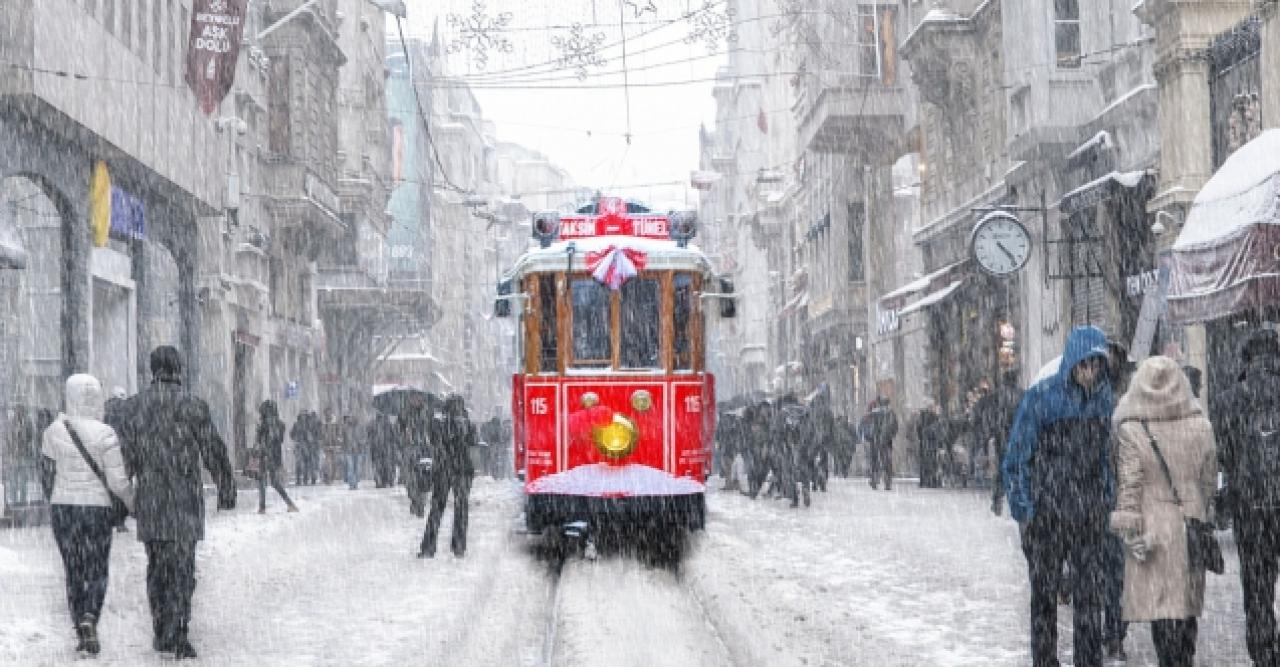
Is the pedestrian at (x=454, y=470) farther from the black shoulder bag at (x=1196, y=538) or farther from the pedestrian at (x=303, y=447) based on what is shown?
the pedestrian at (x=303, y=447)

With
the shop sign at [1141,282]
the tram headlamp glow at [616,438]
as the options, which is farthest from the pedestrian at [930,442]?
the tram headlamp glow at [616,438]

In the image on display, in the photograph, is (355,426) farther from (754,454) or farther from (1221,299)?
(1221,299)

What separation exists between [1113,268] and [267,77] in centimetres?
2397

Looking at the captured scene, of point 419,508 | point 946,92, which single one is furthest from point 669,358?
point 946,92

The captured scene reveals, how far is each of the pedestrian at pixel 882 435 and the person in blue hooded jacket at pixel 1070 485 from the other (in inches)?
845

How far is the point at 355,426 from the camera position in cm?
3625

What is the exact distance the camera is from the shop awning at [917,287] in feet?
117

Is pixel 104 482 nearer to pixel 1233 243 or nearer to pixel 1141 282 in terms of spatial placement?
pixel 1233 243

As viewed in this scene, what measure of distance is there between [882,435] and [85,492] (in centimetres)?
2185

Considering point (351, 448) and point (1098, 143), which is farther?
point (351, 448)

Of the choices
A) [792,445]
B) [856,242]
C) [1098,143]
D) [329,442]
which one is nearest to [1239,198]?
[1098,143]

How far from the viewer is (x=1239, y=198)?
17.4 m

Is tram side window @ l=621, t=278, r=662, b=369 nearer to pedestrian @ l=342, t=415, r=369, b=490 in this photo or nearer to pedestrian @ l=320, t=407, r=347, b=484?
pedestrian @ l=342, t=415, r=369, b=490

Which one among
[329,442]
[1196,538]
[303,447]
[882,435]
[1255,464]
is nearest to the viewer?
[1196,538]
